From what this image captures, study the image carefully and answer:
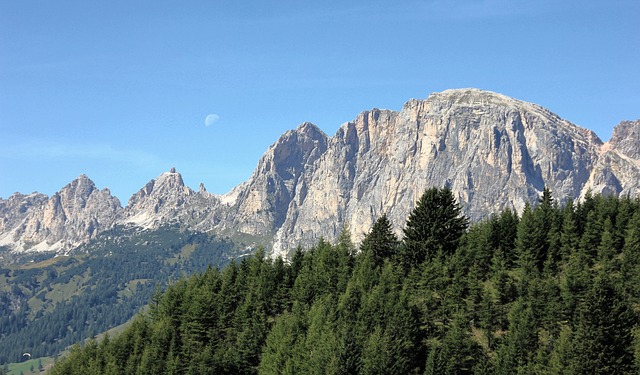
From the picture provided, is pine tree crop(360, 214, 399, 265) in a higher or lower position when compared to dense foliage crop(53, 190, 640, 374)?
higher

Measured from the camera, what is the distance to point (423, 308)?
11938 centimetres

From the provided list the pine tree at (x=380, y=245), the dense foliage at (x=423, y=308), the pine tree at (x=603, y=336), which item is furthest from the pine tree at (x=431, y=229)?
the pine tree at (x=603, y=336)

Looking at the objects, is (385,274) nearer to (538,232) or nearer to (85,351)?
(538,232)

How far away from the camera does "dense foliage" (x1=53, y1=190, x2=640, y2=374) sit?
9806 cm

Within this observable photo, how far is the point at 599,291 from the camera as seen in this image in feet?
303

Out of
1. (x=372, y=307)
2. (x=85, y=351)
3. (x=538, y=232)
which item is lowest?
(x=85, y=351)

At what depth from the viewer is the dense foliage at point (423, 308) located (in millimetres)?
98062

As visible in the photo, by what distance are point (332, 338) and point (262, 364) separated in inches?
710

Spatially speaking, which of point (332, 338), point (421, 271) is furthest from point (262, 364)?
point (421, 271)

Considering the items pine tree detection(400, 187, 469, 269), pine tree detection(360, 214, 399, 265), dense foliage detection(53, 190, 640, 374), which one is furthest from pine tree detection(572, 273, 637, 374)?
pine tree detection(360, 214, 399, 265)

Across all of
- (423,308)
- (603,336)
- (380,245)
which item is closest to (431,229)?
(380,245)

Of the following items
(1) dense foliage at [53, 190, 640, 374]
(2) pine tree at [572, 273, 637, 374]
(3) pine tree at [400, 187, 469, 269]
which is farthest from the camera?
(3) pine tree at [400, 187, 469, 269]

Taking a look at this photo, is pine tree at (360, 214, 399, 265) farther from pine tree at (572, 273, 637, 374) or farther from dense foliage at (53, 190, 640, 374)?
pine tree at (572, 273, 637, 374)

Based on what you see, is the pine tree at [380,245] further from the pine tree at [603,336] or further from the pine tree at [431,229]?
the pine tree at [603,336]
